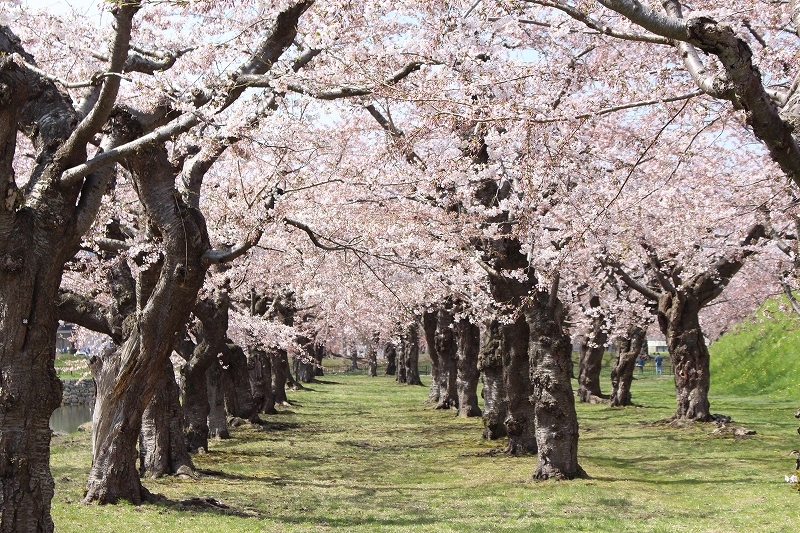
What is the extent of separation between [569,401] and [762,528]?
4558 mm

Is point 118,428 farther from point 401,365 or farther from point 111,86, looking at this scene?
point 401,365

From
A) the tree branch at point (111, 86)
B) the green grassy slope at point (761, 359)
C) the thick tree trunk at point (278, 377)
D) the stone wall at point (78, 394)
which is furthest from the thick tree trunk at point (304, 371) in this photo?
the tree branch at point (111, 86)

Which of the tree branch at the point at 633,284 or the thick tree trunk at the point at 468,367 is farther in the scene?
the thick tree trunk at the point at 468,367

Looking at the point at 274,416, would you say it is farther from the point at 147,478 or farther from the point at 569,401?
Answer: the point at 569,401

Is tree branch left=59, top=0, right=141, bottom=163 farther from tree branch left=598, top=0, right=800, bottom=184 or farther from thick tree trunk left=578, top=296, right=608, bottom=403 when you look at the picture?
thick tree trunk left=578, top=296, right=608, bottom=403

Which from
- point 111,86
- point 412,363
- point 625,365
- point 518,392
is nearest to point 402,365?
point 412,363

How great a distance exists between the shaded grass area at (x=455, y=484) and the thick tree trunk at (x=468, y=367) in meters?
2.13

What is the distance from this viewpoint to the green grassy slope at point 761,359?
1414 inches

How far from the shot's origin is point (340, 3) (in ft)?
26.2

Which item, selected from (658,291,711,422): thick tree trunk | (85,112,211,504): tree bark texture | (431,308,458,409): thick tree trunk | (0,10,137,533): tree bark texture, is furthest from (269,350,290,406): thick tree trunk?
(0,10,137,533): tree bark texture

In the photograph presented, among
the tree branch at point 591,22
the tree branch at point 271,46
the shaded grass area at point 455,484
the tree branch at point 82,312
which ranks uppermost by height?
the tree branch at point 271,46

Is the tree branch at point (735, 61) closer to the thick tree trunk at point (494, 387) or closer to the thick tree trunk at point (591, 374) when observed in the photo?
the thick tree trunk at point (494, 387)

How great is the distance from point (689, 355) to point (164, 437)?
15.5 meters

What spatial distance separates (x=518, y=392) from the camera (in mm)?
17781
